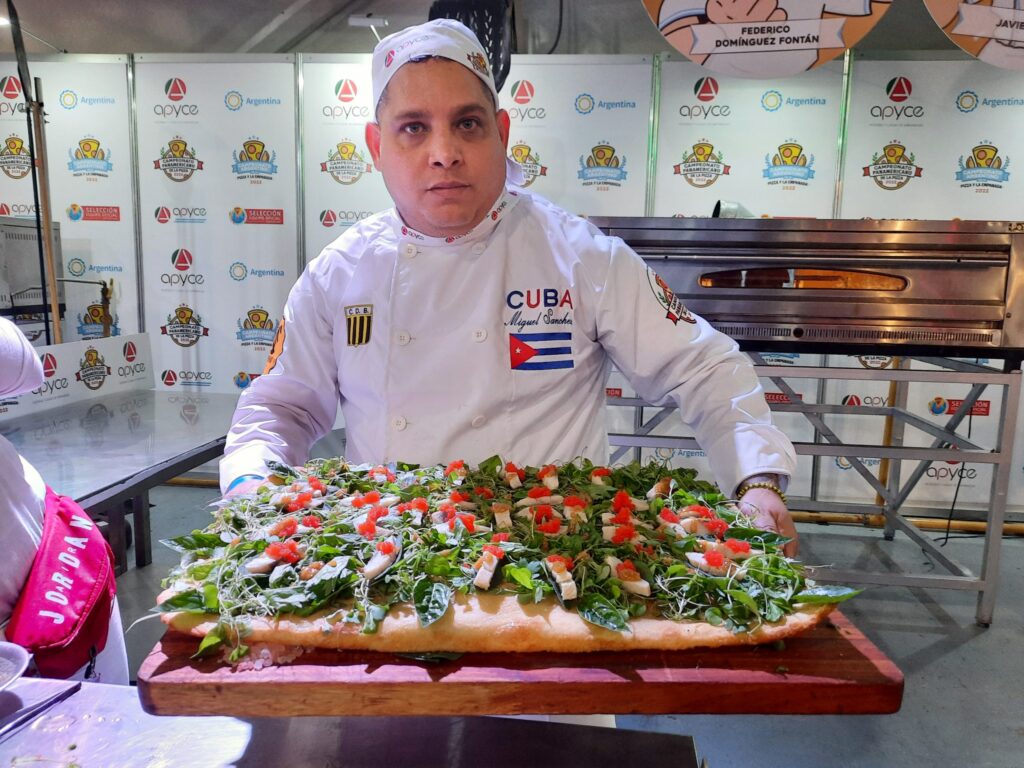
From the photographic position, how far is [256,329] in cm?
Result: 471

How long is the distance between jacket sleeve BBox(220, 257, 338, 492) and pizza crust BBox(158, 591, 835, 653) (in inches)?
25.3

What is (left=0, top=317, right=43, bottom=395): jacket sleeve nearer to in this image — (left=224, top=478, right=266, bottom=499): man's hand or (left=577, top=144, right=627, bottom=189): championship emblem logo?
(left=224, top=478, right=266, bottom=499): man's hand

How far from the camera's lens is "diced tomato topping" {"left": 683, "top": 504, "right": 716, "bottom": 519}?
1.17m

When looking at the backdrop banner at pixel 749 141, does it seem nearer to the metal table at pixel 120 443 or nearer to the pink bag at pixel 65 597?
the metal table at pixel 120 443

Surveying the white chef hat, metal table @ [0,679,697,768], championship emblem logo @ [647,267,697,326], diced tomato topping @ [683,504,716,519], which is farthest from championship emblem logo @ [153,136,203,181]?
diced tomato topping @ [683,504,716,519]

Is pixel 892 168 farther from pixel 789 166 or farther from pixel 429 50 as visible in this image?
pixel 429 50

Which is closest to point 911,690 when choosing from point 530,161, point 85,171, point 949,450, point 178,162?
point 949,450

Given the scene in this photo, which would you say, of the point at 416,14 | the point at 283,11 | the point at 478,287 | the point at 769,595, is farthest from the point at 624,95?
the point at 769,595

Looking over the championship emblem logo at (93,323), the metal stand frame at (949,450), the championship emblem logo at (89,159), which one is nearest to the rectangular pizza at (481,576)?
the metal stand frame at (949,450)

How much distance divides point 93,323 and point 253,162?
63.9 inches

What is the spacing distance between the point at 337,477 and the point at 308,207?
359cm

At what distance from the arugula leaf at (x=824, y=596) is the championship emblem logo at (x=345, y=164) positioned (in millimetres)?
4121

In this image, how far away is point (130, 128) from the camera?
15.1 feet

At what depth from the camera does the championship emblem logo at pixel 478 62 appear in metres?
1.45
